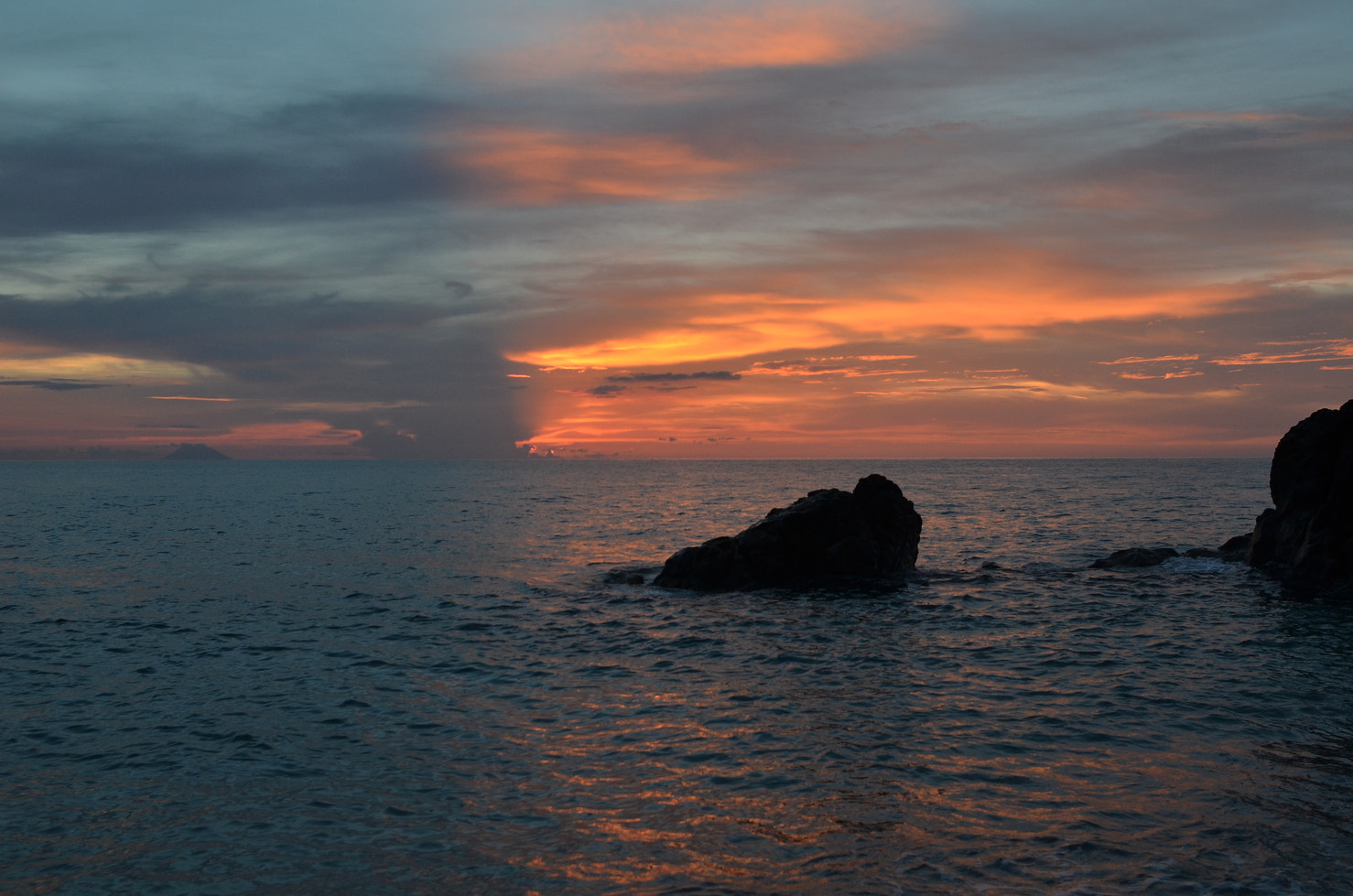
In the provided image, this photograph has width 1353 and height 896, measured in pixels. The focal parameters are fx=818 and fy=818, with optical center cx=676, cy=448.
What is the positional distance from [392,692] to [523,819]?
29.0ft

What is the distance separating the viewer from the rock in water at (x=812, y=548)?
35750 mm

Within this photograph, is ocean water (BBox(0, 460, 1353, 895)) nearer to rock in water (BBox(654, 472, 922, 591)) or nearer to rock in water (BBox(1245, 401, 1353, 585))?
rock in water (BBox(654, 472, 922, 591))

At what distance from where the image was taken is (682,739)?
16.4 meters

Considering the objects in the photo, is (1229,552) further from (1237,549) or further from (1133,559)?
(1133,559)

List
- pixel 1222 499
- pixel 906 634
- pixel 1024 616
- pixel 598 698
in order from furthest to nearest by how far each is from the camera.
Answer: pixel 1222 499 < pixel 1024 616 < pixel 906 634 < pixel 598 698

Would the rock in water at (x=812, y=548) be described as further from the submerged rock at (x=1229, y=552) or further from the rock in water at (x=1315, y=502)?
the submerged rock at (x=1229, y=552)

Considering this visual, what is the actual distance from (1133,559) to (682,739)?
33.0m

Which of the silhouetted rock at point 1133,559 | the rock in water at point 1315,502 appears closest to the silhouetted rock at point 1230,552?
the silhouetted rock at point 1133,559

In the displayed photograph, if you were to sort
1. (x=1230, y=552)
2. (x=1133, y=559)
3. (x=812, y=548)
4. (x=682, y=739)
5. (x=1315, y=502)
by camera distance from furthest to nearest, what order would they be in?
(x=1230, y=552), (x=1133, y=559), (x=812, y=548), (x=1315, y=502), (x=682, y=739)

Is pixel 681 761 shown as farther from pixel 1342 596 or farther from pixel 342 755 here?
pixel 1342 596

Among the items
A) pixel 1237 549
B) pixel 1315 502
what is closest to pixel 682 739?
pixel 1315 502

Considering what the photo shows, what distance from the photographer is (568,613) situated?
31094mm

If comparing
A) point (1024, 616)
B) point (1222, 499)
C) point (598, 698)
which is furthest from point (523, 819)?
point (1222, 499)

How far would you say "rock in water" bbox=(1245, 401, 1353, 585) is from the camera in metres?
32.8
